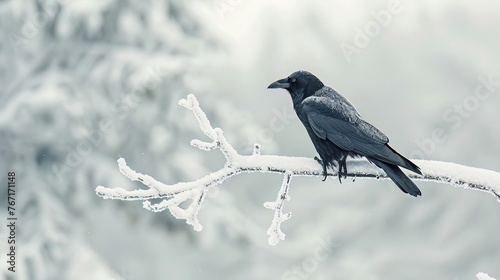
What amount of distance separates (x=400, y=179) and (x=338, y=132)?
67 cm

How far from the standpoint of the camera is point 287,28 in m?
10.6

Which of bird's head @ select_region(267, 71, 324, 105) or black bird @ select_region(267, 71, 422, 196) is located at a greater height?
bird's head @ select_region(267, 71, 324, 105)

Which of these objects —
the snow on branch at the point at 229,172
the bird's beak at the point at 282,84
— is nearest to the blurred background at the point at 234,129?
the bird's beak at the point at 282,84

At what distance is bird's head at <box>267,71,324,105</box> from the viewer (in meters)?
3.77

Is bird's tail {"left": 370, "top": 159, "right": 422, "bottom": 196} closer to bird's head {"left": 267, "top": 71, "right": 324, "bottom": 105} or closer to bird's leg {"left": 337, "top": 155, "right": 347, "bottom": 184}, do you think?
bird's leg {"left": 337, "top": 155, "right": 347, "bottom": 184}

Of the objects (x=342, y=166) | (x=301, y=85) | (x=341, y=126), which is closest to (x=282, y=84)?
(x=301, y=85)

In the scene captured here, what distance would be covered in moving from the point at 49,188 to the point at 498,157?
656 centimetres

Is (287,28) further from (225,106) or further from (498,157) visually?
(498,157)

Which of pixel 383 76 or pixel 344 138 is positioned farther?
pixel 383 76

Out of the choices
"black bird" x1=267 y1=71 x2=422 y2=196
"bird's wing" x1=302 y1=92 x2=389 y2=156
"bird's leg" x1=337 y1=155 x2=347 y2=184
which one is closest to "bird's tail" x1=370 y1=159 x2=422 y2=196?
"black bird" x1=267 y1=71 x2=422 y2=196

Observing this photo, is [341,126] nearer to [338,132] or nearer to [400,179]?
[338,132]

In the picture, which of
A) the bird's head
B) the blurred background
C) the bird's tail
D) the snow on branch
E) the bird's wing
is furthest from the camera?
the blurred background

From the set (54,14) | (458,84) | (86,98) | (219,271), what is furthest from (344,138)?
(458,84)

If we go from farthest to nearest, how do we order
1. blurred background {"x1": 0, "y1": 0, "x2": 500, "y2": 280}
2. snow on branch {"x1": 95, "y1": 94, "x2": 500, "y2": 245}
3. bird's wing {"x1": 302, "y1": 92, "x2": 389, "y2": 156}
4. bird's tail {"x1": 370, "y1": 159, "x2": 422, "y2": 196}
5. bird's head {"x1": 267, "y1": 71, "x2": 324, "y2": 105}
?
blurred background {"x1": 0, "y1": 0, "x2": 500, "y2": 280} → bird's head {"x1": 267, "y1": 71, "x2": 324, "y2": 105} → bird's wing {"x1": 302, "y1": 92, "x2": 389, "y2": 156} → bird's tail {"x1": 370, "y1": 159, "x2": 422, "y2": 196} → snow on branch {"x1": 95, "y1": 94, "x2": 500, "y2": 245}
